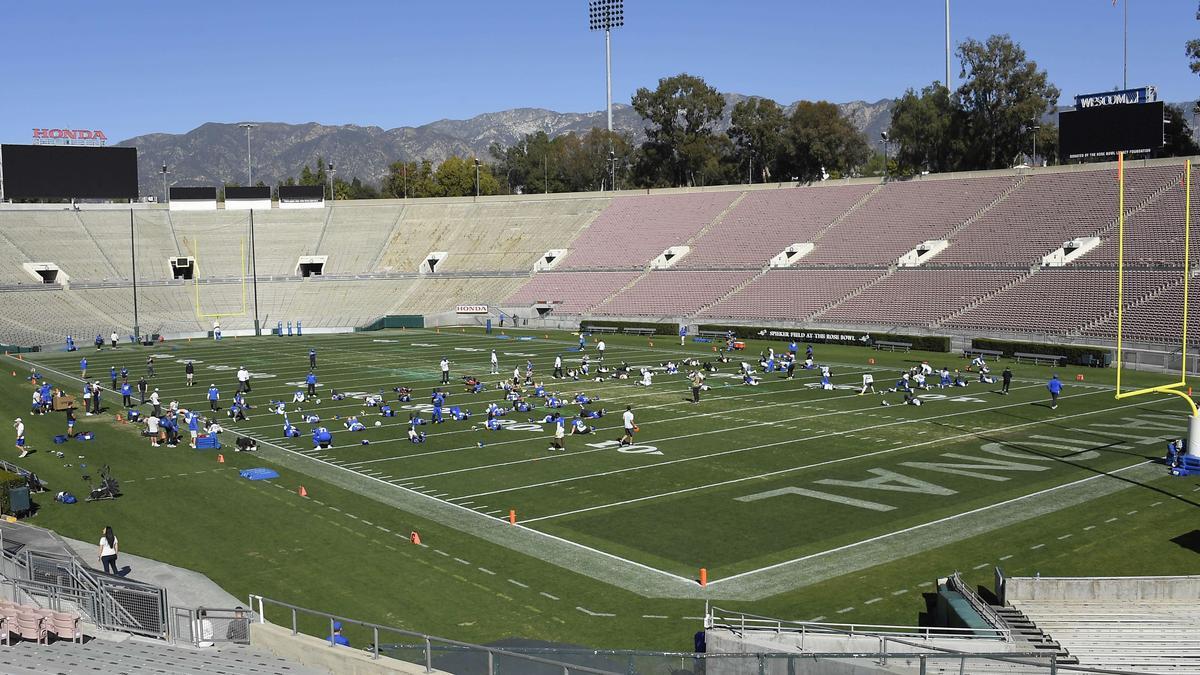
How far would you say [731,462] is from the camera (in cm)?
2547

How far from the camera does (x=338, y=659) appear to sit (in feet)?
35.9

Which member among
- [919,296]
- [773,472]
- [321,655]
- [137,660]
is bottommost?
[773,472]

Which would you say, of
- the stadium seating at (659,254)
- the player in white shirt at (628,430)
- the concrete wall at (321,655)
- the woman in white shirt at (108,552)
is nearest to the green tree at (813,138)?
the stadium seating at (659,254)

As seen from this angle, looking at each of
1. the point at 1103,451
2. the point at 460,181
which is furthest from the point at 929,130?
the point at 1103,451

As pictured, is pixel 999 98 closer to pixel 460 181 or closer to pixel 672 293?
pixel 672 293

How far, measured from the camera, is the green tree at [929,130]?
8519 cm

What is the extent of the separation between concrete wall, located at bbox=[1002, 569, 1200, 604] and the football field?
11.3 feet

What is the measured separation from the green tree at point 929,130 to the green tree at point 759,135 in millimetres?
11779

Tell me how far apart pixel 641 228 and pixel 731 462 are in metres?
53.8

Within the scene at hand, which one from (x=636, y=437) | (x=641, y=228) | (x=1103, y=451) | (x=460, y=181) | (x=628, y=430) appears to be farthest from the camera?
(x=460, y=181)

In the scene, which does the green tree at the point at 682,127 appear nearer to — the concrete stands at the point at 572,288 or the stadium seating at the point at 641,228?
the stadium seating at the point at 641,228

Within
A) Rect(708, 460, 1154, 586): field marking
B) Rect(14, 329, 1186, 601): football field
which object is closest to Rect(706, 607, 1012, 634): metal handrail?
Rect(14, 329, 1186, 601): football field

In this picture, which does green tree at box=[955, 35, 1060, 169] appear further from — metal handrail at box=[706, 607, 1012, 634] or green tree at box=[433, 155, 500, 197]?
metal handrail at box=[706, 607, 1012, 634]

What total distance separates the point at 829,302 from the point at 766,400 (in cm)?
2524
